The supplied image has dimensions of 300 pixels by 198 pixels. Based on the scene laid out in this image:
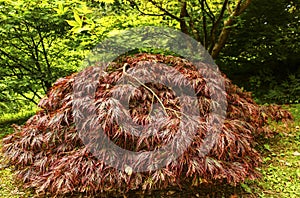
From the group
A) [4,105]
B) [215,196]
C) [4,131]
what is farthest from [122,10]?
[215,196]

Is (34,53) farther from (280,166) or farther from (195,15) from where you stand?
(280,166)

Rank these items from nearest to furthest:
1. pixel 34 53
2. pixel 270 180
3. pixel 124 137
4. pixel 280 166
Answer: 1. pixel 124 137
2. pixel 270 180
3. pixel 280 166
4. pixel 34 53

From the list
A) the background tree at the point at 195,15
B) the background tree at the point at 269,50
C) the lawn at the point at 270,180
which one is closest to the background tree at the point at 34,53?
the background tree at the point at 195,15

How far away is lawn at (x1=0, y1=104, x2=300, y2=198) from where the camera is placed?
89.8 inches

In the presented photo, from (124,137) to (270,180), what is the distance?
55.3 inches

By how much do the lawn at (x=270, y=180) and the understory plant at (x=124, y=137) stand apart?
132 millimetres

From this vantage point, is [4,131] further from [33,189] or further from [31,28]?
[33,189]

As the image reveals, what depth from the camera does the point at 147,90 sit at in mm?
2246

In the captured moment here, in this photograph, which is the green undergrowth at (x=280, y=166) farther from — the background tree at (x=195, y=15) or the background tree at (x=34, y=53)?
the background tree at (x=34, y=53)

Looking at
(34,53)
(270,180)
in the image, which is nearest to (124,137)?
(270,180)

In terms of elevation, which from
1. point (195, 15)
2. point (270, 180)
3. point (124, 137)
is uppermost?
point (195, 15)

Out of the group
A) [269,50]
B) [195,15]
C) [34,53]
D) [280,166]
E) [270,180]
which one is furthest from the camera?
[269,50]

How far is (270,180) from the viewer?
2494mm

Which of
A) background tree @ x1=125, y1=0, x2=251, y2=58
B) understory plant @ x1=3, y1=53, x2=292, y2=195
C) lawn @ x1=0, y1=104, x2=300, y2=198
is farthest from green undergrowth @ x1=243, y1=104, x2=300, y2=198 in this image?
background tree @ x1=125, y1=0, x2=251, y2=58
